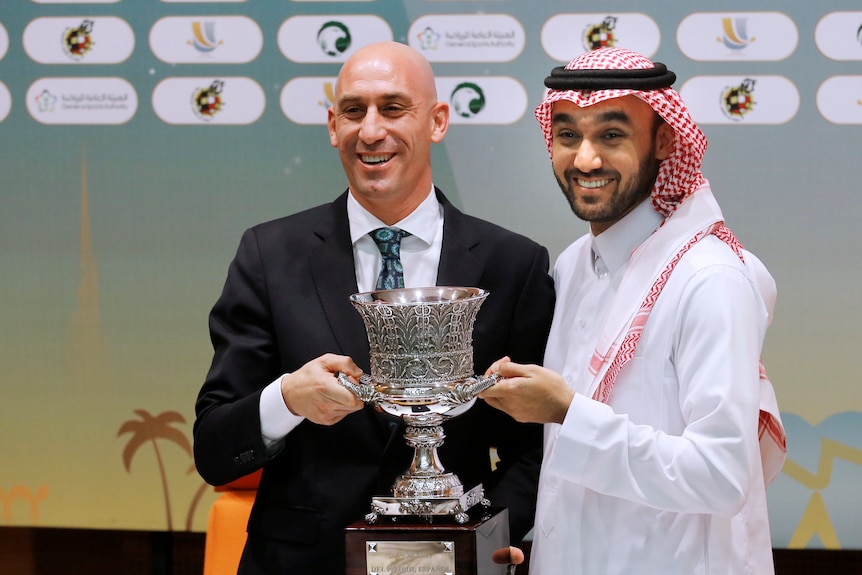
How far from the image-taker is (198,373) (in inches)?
170

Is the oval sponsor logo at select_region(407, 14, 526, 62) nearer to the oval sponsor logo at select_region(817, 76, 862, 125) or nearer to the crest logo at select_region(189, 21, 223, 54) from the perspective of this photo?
the crest logo at select_region(189, 21, 223, 54)

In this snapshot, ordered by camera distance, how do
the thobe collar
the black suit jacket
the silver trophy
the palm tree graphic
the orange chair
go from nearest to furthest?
the silver trophy < the thobe collar < the black suit jacket < the orange chair < the palm tree graphic

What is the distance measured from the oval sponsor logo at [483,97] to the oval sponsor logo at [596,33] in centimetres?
21

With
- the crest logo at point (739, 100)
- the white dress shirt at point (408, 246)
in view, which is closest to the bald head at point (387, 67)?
the white dress shirt at point (408, 246)

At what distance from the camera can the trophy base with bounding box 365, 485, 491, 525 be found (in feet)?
7.45

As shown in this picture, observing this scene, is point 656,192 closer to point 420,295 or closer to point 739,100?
point 420,295

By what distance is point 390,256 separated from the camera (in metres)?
2.76

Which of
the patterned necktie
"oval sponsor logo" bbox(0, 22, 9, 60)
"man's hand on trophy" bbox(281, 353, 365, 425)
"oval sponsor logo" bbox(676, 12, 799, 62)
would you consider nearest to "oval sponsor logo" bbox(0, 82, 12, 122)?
"oval sponsor logo" bbox(0, 22, 9, 60)

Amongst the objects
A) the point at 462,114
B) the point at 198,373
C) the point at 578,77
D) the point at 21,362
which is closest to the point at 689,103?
the point at 462,114

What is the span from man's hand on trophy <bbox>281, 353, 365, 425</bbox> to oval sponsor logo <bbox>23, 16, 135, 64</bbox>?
2.40 m

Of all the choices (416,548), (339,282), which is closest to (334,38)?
(339,282)

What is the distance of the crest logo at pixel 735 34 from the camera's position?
401cm

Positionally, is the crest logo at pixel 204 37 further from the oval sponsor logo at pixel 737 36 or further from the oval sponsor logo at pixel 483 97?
the oval sponsor logo at pixel 737 36

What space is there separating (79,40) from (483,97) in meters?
1.66
